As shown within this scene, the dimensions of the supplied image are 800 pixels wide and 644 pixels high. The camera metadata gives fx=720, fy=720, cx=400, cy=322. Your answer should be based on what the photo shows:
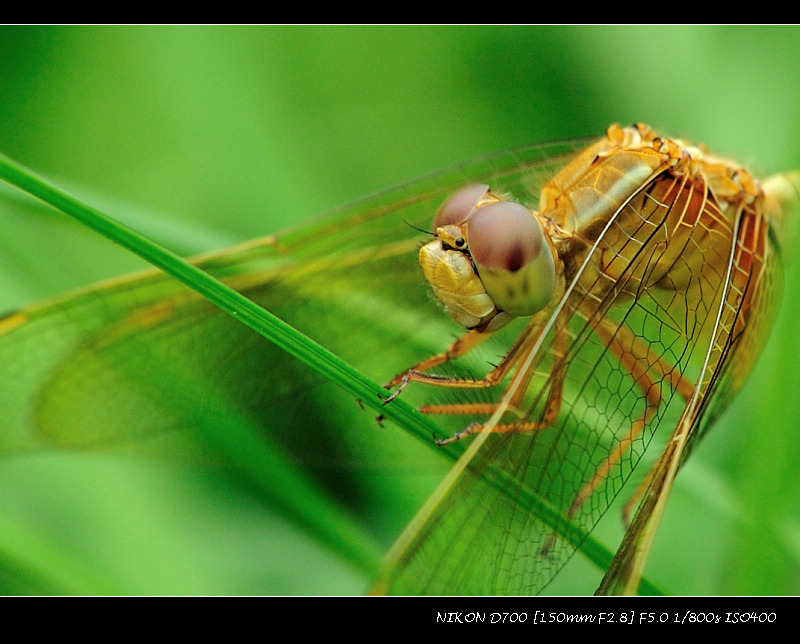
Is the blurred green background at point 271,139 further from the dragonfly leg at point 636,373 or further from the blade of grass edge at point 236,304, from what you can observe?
the blade of grass edge at point 236,304

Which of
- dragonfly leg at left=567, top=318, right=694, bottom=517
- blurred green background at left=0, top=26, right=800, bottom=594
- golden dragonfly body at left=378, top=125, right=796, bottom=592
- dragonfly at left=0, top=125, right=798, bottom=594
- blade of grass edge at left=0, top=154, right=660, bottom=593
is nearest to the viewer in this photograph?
blade of grass edge at left=0, top=154, right=660, bottom=593

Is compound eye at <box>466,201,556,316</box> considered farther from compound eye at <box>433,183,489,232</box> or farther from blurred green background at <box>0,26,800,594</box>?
blurred green background at <box>0,26,800,594</box>

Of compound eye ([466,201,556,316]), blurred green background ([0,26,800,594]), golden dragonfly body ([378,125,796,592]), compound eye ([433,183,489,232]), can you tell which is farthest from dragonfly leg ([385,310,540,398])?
blurred green background ([0,26,800,594])

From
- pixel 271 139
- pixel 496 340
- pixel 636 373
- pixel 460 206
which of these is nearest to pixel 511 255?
pixel 460 206

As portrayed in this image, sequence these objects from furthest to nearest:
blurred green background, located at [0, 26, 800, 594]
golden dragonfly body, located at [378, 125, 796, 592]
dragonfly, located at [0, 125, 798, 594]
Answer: blurred green background, located at [0, 26, 800, 594] < golden dragonfly body, located at [378, 125, 796, 592] < dragonfly, located at [0, 125, 798, 594]

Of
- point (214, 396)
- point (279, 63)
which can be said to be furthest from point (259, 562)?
point (279, 63)

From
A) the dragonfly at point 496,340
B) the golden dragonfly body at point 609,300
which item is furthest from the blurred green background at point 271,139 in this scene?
the golden dragonfly body at point 609,300
